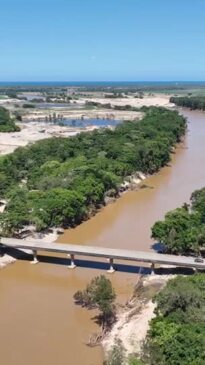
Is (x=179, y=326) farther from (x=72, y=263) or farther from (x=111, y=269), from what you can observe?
(x=72, y=263)

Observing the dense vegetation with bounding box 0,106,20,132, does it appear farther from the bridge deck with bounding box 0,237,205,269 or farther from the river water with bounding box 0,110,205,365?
the bridge deck with bounding box 0,237,205,269

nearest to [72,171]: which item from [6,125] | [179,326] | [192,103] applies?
[179,326]

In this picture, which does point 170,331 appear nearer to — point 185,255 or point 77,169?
point 185,255

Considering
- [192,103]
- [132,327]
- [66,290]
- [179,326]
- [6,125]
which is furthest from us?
[192,103]

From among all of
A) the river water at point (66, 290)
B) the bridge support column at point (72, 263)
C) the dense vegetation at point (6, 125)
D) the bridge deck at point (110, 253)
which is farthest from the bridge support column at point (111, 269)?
the dense vegetation at point (6, 125)

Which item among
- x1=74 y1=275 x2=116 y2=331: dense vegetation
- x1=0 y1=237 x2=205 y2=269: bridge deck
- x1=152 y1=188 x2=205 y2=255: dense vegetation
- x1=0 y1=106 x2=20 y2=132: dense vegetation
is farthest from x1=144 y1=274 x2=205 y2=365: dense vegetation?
x1=0 y1=106 x2=20 y2=132: dense vegetation

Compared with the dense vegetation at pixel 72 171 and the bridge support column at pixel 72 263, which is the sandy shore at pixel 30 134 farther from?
the bridge support column at pixel 72 263
